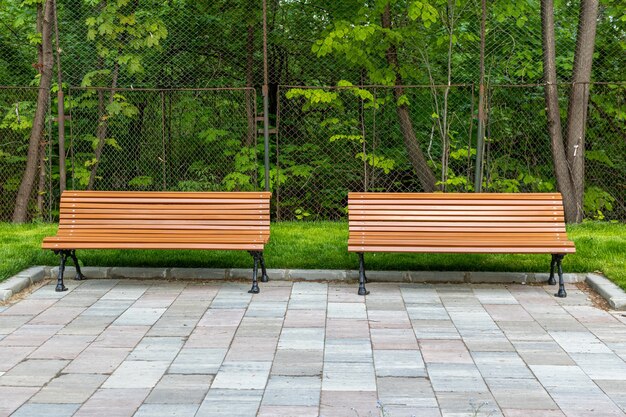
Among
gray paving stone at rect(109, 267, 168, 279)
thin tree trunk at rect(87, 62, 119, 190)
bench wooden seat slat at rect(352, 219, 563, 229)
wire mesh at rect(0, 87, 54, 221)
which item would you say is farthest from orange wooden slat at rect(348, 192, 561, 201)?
wire mesh at rect(0, 87, 54, 221)

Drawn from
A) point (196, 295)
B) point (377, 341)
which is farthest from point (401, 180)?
point (377, 341)

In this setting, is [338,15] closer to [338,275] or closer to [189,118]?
[189,118]

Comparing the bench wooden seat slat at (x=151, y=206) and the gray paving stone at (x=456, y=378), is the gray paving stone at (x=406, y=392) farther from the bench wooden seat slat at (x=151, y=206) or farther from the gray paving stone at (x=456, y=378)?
the bench wooden seat slat at (x=151, y=206)

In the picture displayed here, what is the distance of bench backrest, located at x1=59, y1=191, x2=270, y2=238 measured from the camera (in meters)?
6.92

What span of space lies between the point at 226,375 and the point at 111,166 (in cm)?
716

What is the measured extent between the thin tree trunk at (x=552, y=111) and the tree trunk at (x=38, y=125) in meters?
7.07

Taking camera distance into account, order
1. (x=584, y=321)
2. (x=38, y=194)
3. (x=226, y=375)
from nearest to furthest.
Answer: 1. (x=226, y=375)
2. (x=584, y=321)
3. (x=38, y=194)

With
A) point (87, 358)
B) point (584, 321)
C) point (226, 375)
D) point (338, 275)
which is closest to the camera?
point (226, 375)

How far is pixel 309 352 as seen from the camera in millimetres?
4773

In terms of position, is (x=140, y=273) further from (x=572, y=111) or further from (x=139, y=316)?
(x=572, y=111)

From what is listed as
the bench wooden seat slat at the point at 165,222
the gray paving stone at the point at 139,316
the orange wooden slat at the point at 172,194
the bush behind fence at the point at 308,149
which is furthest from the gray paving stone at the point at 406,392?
the bush behind fence at the point at 308,149

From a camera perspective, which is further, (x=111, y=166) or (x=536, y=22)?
(x=536, y=22)

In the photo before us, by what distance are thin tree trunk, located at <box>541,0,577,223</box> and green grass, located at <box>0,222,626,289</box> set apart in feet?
5.93

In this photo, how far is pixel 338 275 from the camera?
7035mm
